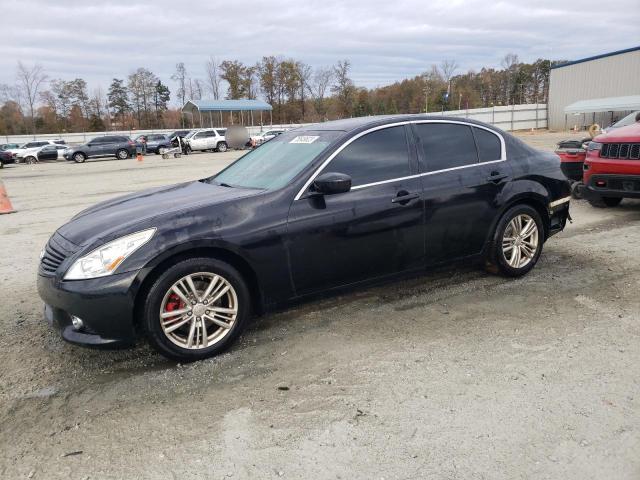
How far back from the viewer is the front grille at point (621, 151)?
7.20 m

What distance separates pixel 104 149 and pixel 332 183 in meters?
33.1

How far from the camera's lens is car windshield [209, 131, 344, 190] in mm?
4031

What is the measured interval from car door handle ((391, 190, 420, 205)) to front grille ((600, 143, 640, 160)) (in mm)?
4848

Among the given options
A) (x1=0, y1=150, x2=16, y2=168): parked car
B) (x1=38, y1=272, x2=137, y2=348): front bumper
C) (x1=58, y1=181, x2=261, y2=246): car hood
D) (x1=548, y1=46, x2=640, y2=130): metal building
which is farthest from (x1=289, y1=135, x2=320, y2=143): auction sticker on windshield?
(x1=548, y1=46, x2=640, y2=130): metal building

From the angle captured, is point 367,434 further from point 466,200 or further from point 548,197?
point 548,197

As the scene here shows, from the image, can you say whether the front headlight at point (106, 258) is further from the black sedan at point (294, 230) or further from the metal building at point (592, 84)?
the metal building at point (592, 84)

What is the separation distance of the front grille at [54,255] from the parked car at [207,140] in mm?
33908

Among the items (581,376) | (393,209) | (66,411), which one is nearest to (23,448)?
(66,411)

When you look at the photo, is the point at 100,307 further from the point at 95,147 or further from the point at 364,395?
the point at 95,147

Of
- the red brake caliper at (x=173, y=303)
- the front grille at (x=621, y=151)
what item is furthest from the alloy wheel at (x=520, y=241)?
the front grille at (x=621, y=151)

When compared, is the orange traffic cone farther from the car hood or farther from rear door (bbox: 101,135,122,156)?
rear door (bbox: 101,135,122,156)

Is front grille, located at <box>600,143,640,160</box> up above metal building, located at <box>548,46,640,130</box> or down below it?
below

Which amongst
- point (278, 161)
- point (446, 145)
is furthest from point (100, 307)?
point (446, 145)

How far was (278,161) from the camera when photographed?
4.35 m
